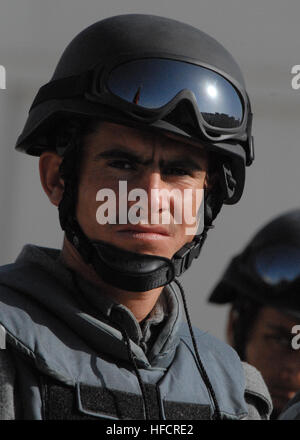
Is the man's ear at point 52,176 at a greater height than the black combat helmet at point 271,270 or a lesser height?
greater

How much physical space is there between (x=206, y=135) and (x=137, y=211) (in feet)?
0.83

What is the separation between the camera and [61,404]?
191 centimetres

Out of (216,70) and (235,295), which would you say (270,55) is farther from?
(216,70)

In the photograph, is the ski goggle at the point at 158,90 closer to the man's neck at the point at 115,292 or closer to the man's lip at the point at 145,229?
the man's lip at the point at 145,229

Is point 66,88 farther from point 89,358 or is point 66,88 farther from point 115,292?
point 89,358

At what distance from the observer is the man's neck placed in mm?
2115

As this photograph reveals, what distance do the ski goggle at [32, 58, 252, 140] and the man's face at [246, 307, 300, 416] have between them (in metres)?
1.22

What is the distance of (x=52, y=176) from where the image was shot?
7.32 ft

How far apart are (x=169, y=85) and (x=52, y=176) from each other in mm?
346

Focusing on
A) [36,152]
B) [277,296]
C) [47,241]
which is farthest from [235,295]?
[36,152]

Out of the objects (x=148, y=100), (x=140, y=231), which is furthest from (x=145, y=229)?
(x=148, y=100)

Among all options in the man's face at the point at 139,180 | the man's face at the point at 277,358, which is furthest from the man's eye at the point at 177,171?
the man's face at the point at 277,358

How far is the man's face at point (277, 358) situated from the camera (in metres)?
3.18

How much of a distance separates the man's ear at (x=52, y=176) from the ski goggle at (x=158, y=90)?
0.14m
